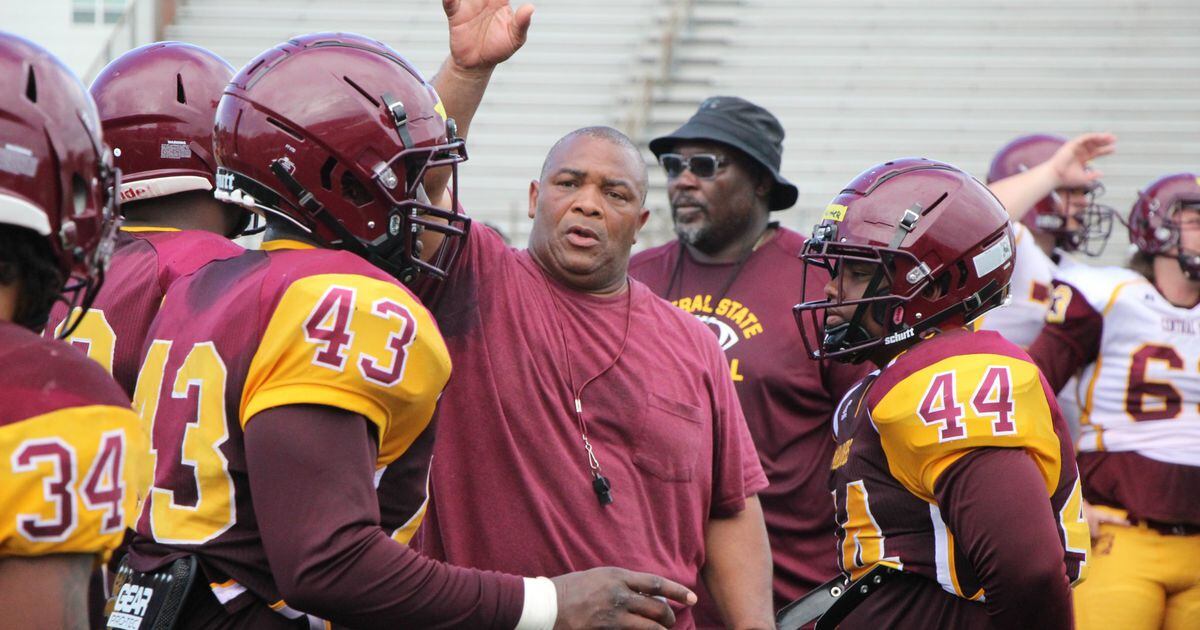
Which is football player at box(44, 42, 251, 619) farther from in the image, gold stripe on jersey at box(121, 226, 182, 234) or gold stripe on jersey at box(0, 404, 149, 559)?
gold stripe on jersey at box(0, 404, 149, 559)

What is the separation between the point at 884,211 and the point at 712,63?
10596 mm

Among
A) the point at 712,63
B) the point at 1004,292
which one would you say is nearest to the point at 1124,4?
the point at 712,63

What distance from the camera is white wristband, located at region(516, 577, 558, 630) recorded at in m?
2.39

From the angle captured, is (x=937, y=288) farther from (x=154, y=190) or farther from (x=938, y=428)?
(x=154, y=190)

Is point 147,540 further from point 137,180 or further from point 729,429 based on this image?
point 729,429

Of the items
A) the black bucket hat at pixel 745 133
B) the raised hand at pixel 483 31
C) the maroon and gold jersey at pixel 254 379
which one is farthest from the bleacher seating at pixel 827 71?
the maroon and gold jersey at pixel 254 379

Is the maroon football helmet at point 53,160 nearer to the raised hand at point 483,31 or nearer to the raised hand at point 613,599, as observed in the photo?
the raised hand at point 613,599

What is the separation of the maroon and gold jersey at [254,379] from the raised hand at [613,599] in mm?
386

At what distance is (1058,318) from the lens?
540cm

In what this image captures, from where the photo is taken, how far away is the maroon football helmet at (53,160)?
1914 millimetres

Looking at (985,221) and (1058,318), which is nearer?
(985,221)

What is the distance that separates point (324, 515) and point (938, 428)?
4.61 ft

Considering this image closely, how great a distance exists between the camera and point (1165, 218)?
5.45 meters

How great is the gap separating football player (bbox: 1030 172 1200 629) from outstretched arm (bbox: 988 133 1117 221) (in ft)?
3.12
